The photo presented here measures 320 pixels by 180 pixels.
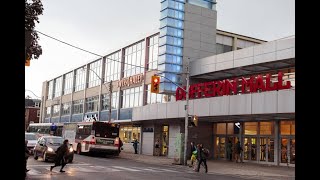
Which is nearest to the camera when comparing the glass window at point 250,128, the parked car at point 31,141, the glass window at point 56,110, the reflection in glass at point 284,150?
the parked car at point 31,141

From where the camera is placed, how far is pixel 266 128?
106ft

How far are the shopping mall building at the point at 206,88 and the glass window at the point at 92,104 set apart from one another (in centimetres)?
122

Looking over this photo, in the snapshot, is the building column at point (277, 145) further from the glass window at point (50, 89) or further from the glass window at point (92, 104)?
the glass window at point (50, 89)

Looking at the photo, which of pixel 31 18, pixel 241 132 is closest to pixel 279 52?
pixel 241 132

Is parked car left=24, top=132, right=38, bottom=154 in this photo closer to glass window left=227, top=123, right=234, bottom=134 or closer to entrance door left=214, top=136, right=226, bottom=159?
entrance door left=214, top=136, right=226, bottom=159

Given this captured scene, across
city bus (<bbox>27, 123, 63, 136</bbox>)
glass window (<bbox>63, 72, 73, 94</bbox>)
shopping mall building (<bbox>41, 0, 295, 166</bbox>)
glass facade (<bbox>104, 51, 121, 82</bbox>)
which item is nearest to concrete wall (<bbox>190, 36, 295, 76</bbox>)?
shopping mall building (<bbox>41, 0, 295, 166</bbox>)

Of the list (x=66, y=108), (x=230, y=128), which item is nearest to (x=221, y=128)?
(x=230, y=128)

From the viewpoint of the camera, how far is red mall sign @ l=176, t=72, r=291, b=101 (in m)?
28.1

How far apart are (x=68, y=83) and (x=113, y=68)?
69.2 feet

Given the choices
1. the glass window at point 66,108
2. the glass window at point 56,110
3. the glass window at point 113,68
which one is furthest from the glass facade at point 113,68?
the glass window at point 56,110

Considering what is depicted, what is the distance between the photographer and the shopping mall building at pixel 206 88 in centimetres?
2961

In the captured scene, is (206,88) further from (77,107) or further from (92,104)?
(77,107)
